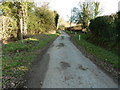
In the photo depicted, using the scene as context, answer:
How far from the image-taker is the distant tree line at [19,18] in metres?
15.1

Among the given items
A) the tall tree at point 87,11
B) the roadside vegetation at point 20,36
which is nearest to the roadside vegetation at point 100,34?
the tall tree at point 87,11

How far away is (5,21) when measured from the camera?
14805 millimetres

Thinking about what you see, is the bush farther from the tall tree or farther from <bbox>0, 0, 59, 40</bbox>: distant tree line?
the tall tree

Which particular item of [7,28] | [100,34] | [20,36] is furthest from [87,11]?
[7,28]

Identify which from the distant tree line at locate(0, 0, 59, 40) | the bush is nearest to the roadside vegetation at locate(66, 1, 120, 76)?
the distant tree line at locate(0, 0, 59, 40)

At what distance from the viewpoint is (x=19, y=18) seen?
1753cm

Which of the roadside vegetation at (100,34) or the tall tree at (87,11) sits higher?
the tall tree at (87,11)

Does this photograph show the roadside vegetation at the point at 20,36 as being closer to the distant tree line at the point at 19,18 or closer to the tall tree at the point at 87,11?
the distant tree line at the point at 19,18

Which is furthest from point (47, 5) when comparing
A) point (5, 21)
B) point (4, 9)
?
point (5, 21)

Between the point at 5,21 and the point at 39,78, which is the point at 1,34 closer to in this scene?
the point at 5,21

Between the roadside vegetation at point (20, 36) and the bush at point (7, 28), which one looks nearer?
the roadside vegetation at point (20, 36)

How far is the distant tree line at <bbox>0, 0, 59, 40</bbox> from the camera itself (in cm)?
1505

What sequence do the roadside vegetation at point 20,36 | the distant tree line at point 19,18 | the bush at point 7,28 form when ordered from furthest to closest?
the distant tree line at point 19,18 → the bush at point 7,28 → the roadside vegetation at point 20,36

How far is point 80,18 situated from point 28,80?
2685 cm
